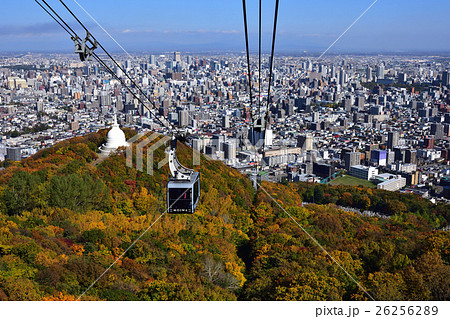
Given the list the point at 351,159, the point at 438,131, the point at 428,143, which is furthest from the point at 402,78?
the point at 351,159

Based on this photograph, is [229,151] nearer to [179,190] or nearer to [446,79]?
[179,190]

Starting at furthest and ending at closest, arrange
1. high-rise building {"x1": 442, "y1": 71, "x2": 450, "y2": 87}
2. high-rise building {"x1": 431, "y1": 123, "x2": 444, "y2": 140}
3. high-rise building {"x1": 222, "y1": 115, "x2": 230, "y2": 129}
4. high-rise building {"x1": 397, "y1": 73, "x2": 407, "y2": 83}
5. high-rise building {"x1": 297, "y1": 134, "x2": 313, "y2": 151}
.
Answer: high-rise building {"x1": 397, "y1": 73, "x2": 407, "y2": 83}
high-rise building {"x1": 442, "y1": 71, "x2": 450, "y2": 87}
high-rise building {"x1": 222, "y1": 115, "x2": 230, "y2": 129}
high-rise building {"x1": 431, "y1": 123, "x2": 444, "y2": 140}
high-rise building {"x1": 297, "y1": 134, "x2": 313, "y2": 151}

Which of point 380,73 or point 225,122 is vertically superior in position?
point 380,73

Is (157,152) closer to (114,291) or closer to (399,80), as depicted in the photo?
(114,291)

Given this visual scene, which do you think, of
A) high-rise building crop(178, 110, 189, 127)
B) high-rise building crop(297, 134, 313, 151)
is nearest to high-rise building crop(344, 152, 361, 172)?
high-rise building crop(297, 134, 313, 151)

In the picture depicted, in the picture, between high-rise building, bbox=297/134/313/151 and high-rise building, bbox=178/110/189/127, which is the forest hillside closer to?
high-rise building, bbox=297/134/313/151

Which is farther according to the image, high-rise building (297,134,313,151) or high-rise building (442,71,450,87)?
high-rise building (442,71,450,87)

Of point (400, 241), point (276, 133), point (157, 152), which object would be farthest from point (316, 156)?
point (400, 241)
